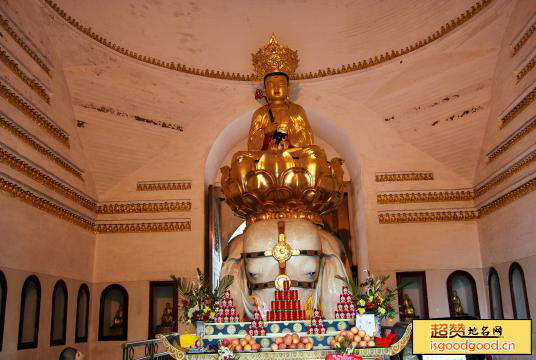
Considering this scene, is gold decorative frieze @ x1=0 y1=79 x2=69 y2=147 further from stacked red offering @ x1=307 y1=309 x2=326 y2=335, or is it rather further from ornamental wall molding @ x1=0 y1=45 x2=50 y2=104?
stacked red offering @ x1=307 y1=309 x2=326 y2=335

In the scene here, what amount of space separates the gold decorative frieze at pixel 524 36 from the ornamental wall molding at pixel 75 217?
17.5 feet

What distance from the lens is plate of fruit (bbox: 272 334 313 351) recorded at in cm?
513

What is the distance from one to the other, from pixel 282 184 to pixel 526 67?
11.1ft

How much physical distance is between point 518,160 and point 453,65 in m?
1.97

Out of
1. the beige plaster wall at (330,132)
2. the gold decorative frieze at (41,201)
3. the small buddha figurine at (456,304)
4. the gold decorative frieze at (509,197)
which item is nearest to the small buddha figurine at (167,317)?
the beige plaster wall at (330,132)

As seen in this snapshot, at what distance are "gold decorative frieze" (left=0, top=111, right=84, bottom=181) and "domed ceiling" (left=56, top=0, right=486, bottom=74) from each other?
6.90 feet

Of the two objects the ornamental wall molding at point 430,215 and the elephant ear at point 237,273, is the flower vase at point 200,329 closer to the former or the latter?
the elephant ear at point 237,273

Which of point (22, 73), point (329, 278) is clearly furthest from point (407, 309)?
point (22, 73)

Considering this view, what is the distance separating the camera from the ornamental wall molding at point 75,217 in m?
5.98

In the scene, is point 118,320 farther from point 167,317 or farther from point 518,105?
point 518,105

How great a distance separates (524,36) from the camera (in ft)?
21.8

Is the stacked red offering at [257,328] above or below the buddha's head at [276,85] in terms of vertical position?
below

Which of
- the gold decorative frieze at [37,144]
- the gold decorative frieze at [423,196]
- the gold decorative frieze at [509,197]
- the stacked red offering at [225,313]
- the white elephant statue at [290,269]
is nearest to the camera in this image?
the stacked red offering at [225,313]

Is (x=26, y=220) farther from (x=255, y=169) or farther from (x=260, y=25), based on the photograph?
(x=260, y=25)
